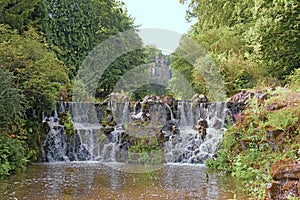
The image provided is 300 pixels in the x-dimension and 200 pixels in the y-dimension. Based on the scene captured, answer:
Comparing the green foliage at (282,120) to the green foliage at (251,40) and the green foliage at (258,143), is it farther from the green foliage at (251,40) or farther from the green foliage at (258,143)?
the green foliage at (251,40)

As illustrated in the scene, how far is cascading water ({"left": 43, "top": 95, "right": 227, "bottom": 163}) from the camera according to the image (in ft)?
34.3

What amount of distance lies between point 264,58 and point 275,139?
22.4ft

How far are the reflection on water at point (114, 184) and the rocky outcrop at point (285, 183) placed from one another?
1.68 ft

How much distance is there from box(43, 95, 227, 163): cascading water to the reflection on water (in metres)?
1.41

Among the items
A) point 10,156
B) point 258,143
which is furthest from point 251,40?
point 10,156

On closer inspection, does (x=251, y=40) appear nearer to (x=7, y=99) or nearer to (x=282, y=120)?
(x=282, y=120)

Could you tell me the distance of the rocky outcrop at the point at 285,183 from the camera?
470cm

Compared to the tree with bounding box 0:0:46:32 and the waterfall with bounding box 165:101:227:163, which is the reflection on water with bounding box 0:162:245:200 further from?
the tree with bounding box 0:0:46:32

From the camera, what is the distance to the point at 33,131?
10.5 meters

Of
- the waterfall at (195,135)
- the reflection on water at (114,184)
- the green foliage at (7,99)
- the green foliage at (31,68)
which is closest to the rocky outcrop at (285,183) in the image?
the reflection on water at (114,184)

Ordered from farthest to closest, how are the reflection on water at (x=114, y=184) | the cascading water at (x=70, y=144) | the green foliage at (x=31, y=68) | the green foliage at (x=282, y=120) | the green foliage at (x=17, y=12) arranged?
the green foliage at (x=17, y=12)
the cascading water at (x=70, y=144)
the green foliage at (x=31, y=68)
the green foliage at (x=282, y=120)
the reflection on water at (x=114, y=184)

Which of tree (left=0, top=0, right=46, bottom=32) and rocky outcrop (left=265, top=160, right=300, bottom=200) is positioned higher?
tree (left=0, top=0, right=46, bottom=32)

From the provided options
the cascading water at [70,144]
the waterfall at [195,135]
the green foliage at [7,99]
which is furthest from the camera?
the cascading water at [70,144]

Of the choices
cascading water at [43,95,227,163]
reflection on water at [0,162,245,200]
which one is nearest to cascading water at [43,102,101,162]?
cascading water at [43,95,227,163]
